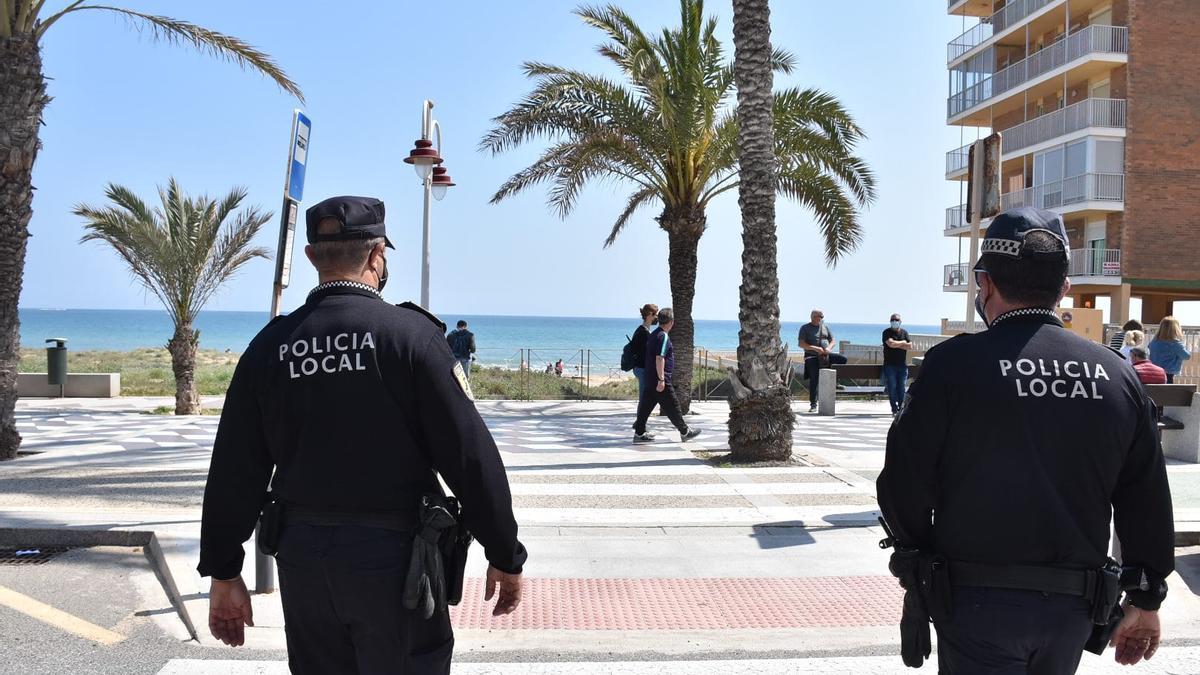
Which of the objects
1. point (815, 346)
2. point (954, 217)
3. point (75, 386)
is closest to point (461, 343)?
point (815, 346)

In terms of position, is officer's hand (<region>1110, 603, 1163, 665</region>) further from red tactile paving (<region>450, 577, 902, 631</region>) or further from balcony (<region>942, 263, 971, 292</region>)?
balcony (<region>942, 263, 971, 292</region>)

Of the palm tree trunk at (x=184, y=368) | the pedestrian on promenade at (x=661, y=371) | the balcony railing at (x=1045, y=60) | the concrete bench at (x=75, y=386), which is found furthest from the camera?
the balcony railing at (x=1045, y=60)

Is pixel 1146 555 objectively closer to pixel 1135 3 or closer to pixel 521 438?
pixel 521 438

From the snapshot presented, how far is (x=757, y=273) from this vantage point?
10.5 m

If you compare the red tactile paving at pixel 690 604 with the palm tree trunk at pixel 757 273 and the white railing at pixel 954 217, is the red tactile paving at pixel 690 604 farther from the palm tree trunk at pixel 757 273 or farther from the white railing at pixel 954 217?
the white railing at pixel 954 217

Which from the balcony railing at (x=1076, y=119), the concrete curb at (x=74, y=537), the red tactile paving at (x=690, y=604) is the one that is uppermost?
the balcony railing at (x=1076, y=119)

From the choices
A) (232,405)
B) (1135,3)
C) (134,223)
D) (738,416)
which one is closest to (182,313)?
(134,223)

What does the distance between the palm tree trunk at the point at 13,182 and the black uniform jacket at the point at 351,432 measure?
352 inches

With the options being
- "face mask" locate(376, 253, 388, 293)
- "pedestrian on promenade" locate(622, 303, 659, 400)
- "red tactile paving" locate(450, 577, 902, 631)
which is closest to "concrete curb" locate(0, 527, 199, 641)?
"red tactile paving" locate(450, 577, 902, 631)

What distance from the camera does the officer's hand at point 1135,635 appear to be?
8.82ft

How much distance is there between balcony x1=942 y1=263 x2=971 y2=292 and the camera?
40.8 meters

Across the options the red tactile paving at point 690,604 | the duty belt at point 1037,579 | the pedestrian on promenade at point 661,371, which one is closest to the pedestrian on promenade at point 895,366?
the pedestrian on promenade at point 661,371

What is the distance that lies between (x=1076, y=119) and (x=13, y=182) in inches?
1314

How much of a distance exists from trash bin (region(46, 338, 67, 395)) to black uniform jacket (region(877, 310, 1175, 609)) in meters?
19.8
